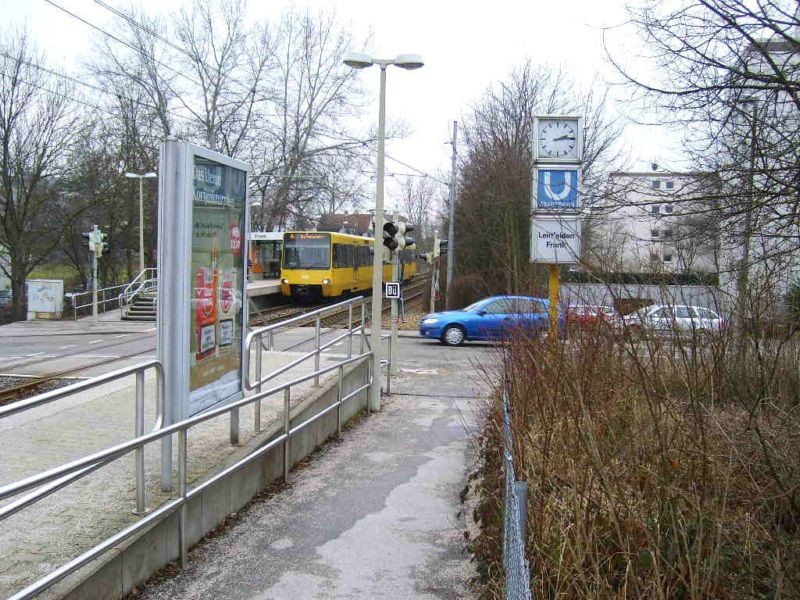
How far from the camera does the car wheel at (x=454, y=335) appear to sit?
70.4 feet

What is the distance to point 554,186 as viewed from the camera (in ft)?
26.8

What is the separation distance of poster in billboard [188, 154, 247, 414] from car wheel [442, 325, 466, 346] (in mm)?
15260

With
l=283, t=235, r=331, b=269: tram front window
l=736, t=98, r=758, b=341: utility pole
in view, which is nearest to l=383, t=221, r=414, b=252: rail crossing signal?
l=736, t=98, r=758, b=341: utility pole

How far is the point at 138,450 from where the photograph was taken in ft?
14.7

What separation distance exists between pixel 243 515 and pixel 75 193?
33958 mm

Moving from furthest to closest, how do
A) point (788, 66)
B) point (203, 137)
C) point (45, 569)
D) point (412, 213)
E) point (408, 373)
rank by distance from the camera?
point (412, 213) < point (203, 137) < point (408, 373) < point (788, 66) < point (45, 569)

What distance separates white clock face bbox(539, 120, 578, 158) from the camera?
877cm

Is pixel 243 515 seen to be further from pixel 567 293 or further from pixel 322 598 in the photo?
pixel 567 293

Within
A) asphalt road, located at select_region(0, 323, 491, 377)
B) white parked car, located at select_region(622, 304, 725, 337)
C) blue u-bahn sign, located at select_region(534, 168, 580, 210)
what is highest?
blue u-bahn sign, located at select_region(534, 168, 580, 210)

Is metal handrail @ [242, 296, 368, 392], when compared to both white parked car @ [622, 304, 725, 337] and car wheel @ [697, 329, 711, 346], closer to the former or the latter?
white parked car @ [622, 304, 725, 337]

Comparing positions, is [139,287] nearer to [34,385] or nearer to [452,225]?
[452,225]

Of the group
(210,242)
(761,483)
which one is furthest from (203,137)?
(761,483)

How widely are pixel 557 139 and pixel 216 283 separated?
4.68m

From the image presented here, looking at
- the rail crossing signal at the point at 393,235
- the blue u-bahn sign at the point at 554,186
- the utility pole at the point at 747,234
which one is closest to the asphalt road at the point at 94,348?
the rail crossing signal at the point at 393,235
